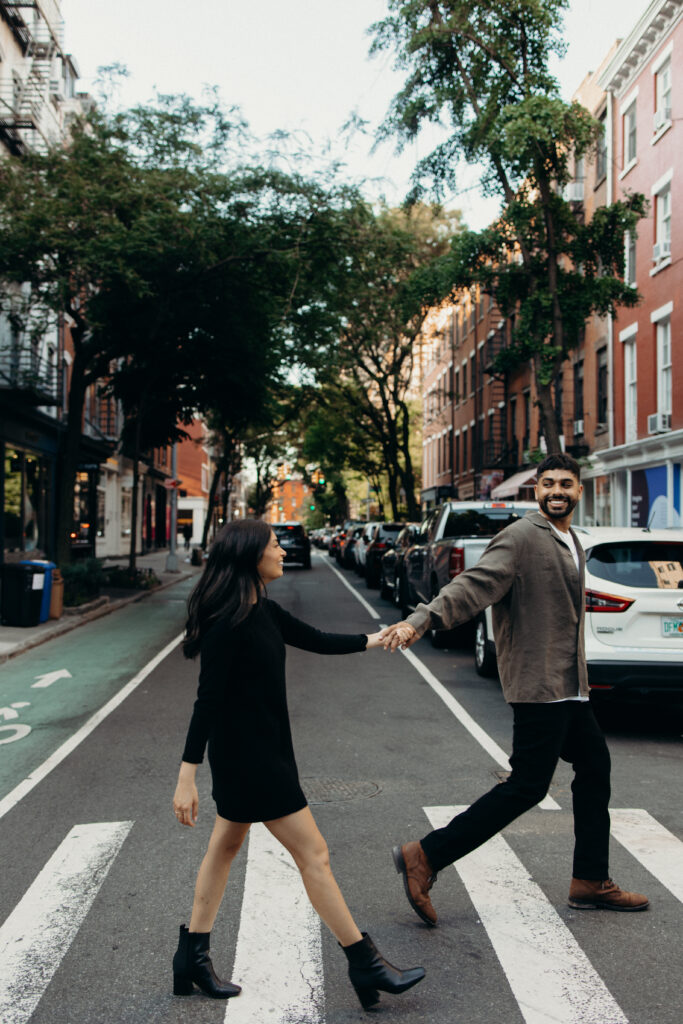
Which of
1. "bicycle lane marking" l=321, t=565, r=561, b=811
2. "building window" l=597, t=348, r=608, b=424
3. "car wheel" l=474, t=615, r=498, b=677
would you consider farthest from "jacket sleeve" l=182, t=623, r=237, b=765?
"building window" l=597, t=348, r=608, b=424

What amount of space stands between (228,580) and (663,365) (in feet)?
68.4

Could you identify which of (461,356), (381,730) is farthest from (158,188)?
(461,356)

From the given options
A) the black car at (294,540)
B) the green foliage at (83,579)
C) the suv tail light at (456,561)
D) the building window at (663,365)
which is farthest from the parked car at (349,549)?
the suv tail light at (456,561)

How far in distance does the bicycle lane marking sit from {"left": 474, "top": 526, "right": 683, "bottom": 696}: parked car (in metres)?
0.94

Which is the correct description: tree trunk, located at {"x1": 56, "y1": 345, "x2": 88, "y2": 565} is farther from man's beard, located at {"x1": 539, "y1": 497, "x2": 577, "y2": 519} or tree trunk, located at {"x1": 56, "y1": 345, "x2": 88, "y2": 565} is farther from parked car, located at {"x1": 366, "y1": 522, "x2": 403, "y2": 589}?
man's beard, located at {"x1": 539, "y1": 497, "x2": 577, "y2": 519}

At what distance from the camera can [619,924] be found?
3.86 m

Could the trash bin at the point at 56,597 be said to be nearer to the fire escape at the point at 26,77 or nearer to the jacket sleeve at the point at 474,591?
the fire escape at the point at 26,77

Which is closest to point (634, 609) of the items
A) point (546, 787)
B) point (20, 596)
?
point (546, 787)

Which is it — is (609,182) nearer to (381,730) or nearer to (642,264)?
(642,264)

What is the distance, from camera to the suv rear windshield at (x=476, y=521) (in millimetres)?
12852

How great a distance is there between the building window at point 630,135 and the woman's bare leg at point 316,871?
2481 centimetres

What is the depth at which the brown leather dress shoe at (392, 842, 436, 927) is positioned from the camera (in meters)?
3.81

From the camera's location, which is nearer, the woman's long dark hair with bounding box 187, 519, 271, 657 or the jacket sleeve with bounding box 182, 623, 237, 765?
the jacket sleeve with bounding box 182, 623, 237, 765

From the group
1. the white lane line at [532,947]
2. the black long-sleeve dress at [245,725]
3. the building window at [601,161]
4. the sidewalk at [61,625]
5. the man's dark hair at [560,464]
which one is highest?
the building window at [601,161]
